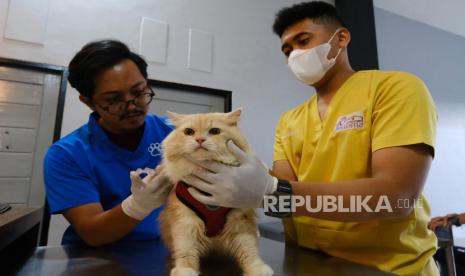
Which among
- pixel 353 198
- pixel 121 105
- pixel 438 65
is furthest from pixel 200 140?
pixel 438 65

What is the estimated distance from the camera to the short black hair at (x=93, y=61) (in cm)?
107

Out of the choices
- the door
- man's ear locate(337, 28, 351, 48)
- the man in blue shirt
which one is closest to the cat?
the man in blue shirt

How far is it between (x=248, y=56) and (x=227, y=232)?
2.46m

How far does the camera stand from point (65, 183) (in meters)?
1.01

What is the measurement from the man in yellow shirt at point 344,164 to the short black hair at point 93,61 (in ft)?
2.12

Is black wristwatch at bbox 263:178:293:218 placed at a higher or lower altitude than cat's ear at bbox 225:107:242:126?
lower

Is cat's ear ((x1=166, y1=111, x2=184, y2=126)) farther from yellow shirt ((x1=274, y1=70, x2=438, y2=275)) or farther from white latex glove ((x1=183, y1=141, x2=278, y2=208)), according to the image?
yellow shirt ((x1=274, y1=70, x2=438, y2=275))

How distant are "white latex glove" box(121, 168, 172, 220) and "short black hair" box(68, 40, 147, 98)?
0.48m

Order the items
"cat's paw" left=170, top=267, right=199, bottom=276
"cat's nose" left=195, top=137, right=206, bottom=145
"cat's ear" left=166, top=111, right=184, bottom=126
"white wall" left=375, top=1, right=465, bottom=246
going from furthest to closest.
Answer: "white wall" left=375, top=1, right=465, bottom=246, "cat's ear" left=166, top=111, right=184, bottom=126, "cat's nose" left=195, top=137, right=206, bottom=145, "cat's paw" left=170, top=267, right=199, bottom=276

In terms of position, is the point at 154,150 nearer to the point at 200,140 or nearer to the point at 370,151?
the point at 200,140

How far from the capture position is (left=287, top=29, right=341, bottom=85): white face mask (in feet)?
3.48

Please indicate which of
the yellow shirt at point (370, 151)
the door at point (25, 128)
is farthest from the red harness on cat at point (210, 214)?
the door at point (25, 128)

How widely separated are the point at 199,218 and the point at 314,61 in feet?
2.43

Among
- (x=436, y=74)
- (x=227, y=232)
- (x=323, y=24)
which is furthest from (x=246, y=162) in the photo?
(x=436, y=74)
